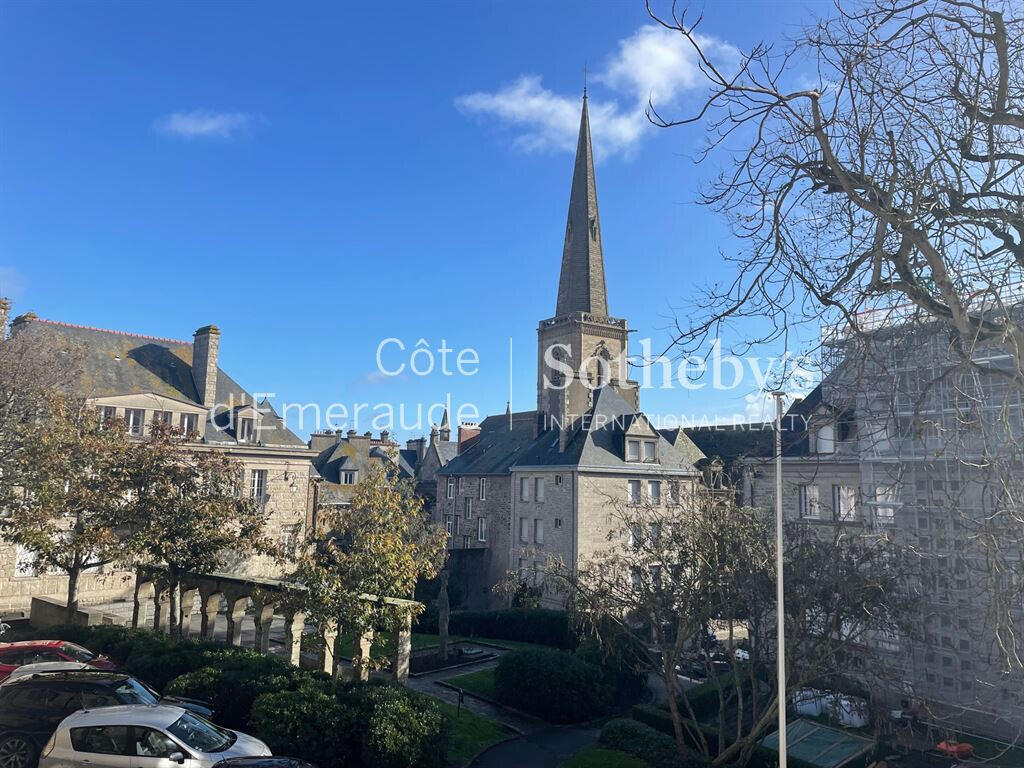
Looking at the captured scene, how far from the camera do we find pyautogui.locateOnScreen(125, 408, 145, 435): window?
101 feet

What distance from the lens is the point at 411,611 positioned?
54.2ft

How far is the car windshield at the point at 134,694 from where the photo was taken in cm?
1236

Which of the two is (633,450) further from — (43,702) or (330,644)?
(43,702)

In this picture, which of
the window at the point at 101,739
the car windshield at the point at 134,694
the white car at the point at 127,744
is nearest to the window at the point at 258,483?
the car windshield at the point at 134,694

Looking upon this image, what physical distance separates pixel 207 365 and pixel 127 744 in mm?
26076

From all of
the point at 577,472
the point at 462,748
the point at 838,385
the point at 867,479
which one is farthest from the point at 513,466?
the point at 838,385

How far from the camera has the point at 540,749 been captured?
59.7ft

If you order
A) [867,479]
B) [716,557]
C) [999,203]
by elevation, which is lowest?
[716,557]

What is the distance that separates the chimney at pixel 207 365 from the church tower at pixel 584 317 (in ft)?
74.6

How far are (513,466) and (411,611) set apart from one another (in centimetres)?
2287

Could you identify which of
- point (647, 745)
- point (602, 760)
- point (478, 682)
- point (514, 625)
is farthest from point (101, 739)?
point (514, 625)

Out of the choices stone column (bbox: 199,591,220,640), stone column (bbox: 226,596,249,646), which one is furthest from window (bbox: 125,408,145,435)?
stone column (bbox: 226,596,249,646)

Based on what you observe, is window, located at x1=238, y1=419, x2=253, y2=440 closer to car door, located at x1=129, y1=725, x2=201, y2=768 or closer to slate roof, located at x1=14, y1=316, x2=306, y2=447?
slate roof, located at x1=14, y1=316, x2=306, y2=447

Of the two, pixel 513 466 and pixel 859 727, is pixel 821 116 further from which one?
pixel 513 466
